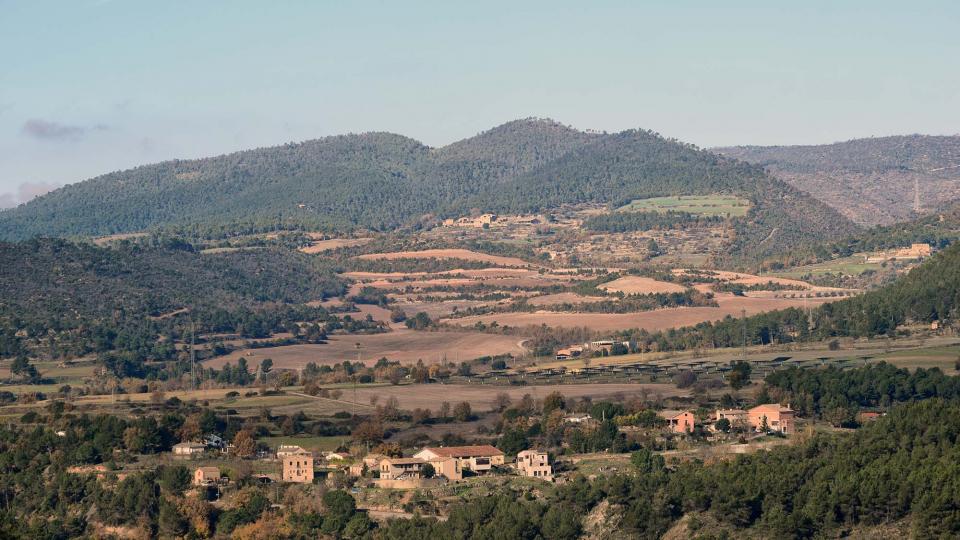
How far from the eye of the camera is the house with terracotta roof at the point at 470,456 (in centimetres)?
8806

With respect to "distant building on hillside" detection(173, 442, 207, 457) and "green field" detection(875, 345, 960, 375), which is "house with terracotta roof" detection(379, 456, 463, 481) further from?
"green field" detection(875, 345, 960, 375)

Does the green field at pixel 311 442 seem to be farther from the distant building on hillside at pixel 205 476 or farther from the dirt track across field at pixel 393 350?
the dirt track across field at pixel 393 350

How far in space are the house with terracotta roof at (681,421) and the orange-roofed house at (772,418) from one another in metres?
2.70

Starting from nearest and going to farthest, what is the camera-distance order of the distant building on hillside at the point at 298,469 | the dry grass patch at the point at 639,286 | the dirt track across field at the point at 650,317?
the distant building on hillside at the point at 298,469 < the dirt track across field at the point at 650,317 < the dry grass patch at the point at 639,286

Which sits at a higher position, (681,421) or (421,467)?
(681,421)

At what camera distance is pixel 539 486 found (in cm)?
8356

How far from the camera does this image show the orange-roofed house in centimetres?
9306

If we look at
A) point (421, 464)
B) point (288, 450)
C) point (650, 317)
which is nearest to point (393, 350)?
point (650, 317)

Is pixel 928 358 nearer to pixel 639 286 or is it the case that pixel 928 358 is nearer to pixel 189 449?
pixel 189 449

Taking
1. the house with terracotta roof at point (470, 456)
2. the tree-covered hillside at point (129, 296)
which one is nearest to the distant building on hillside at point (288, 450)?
the house with terracotta roof at point (470, 456)

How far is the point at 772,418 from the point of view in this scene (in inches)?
3713

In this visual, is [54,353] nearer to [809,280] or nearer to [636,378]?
[636,378]

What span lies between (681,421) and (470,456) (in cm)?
1112

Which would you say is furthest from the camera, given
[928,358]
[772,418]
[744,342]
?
[744,342]
